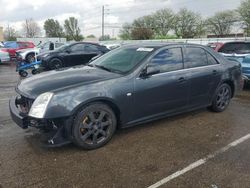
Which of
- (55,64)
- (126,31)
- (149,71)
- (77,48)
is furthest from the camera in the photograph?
(126,31)

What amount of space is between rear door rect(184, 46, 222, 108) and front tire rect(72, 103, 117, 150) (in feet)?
6.00

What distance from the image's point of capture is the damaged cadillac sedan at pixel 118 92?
3.69 m

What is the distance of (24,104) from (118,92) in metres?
1.38

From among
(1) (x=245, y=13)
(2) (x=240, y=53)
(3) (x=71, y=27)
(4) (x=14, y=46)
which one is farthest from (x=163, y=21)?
(2) (x=240, y=53)

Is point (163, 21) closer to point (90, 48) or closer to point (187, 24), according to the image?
point (187, 24)

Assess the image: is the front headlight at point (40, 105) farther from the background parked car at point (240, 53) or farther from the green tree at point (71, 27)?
the green tree at point (71, 27)

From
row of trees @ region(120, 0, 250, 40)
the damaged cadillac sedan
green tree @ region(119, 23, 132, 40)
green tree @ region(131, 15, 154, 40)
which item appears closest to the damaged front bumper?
the damaged cadillac sedan

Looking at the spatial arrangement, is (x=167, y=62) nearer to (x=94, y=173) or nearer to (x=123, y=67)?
(x=123, y=67)

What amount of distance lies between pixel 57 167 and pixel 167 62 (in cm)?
256

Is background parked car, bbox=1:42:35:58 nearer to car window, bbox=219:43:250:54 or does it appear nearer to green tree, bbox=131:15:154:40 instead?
car window, bbox=219:43:250:54

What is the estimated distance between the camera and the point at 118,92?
4.11 m

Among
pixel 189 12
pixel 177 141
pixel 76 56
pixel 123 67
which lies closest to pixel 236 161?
pixel 177 141

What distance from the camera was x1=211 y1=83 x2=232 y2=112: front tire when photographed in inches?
228

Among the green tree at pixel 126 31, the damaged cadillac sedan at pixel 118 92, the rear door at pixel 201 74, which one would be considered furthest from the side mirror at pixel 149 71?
the green tree at pixel 126 31
